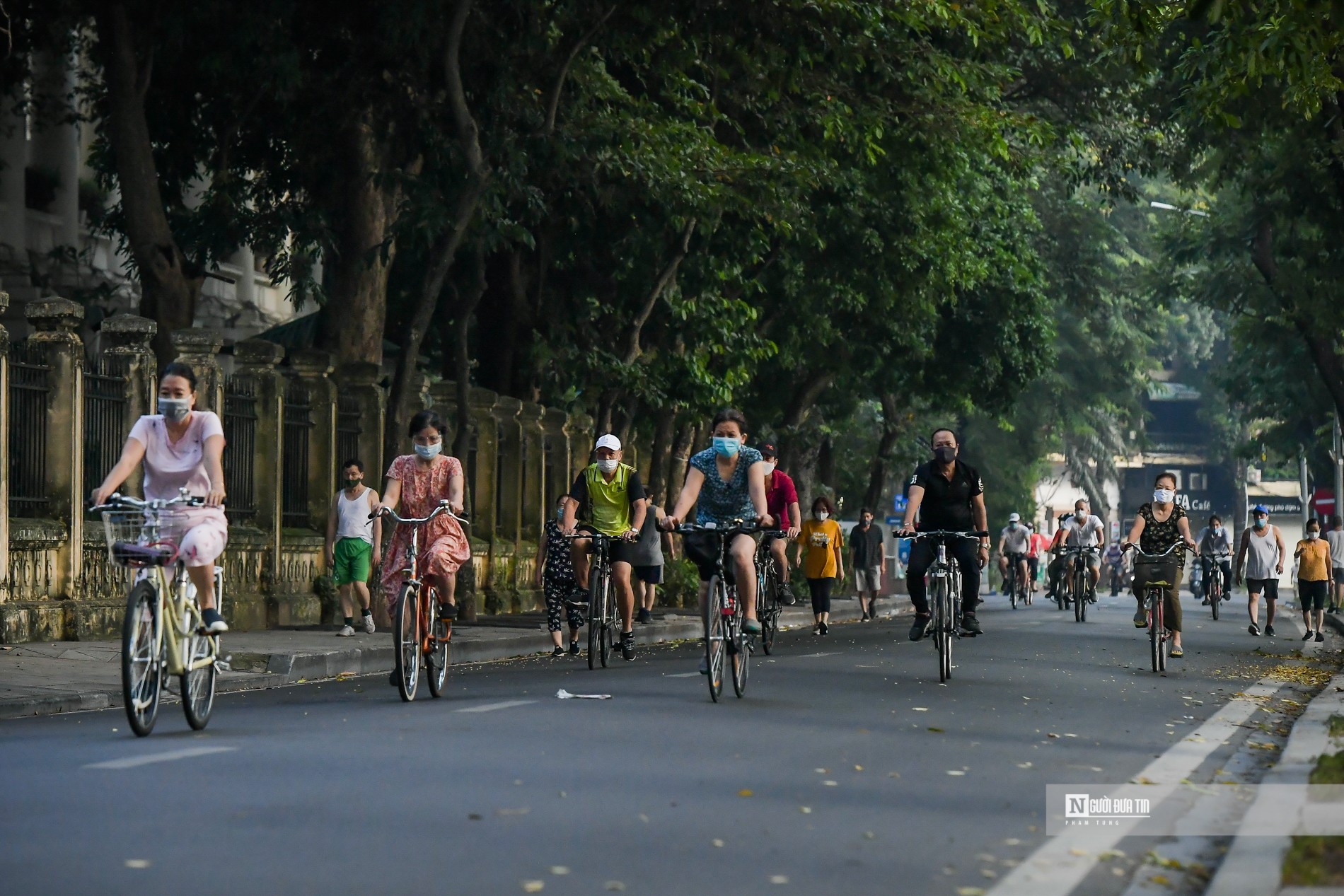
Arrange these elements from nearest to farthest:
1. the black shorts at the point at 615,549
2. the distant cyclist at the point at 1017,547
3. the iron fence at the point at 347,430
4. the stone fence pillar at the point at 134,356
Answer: the black shorts at the point at 615,549, the stone fence pillar at the point at 134,356, the iron fence at the point at 347,430, the distant cyclist at the point at 1017,547

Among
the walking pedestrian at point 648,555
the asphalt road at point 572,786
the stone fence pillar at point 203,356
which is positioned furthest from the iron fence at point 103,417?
the asphalt road at point 572,786

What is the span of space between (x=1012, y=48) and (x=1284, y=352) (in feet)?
35.2

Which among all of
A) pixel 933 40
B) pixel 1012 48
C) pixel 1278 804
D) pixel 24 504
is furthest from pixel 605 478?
pixel 1012 48

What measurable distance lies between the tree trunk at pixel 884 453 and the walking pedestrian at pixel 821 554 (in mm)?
18750

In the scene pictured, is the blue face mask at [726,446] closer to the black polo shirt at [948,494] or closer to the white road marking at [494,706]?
the white road marking at [494,706]

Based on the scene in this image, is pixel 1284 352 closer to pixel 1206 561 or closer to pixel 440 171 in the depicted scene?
pixel 1206 561

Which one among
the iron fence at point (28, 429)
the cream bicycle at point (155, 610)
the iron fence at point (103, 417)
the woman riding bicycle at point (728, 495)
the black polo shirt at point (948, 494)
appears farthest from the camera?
the iron fence at point (103, 417)

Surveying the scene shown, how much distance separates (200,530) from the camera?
33.3ft

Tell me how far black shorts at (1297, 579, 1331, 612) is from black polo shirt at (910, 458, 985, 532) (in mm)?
12157

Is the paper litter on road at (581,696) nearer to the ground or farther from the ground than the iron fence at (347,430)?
nearer to the ground

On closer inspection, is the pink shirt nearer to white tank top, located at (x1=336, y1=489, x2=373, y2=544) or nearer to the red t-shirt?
the red t-shirt

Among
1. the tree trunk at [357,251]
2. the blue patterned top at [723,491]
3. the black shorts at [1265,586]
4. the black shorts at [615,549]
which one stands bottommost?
the black shorts at [1265,586]

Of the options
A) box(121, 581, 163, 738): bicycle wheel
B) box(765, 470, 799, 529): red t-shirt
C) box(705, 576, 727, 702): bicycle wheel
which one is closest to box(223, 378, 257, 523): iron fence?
box(765, 470, 799, 529): red t-shirt

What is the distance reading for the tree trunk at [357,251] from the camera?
24.2 metres
